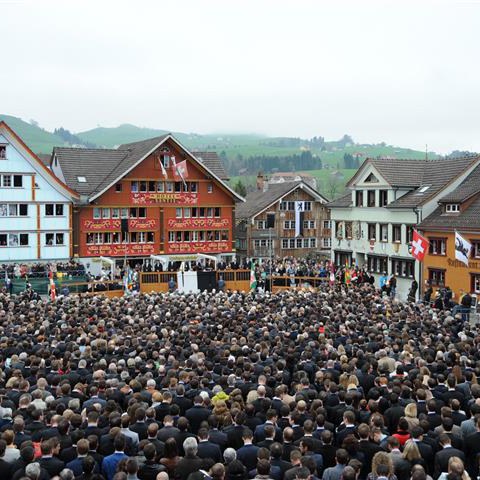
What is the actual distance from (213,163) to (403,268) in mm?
24930

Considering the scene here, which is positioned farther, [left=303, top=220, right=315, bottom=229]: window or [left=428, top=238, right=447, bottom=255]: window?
[left=303, top=220, right=315, bottom=229]: window

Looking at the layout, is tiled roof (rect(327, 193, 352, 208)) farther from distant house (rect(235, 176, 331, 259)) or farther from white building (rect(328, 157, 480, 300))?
distant house (rect(235, 176, 331, 259))

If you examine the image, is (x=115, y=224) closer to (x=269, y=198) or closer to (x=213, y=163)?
(x=213, y=163)

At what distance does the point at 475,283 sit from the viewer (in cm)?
3531

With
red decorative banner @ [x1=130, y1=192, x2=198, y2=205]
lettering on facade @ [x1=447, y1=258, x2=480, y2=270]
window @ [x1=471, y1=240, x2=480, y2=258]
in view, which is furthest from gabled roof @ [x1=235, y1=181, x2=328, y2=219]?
window @ [x1=471, y1=240, x2=480, y2=258]

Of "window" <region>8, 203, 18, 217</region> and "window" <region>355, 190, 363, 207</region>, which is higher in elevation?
"window" <region>355, 190, 363, 207</region>

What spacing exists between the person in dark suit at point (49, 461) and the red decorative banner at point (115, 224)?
41525mm

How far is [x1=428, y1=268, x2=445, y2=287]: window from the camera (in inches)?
1500

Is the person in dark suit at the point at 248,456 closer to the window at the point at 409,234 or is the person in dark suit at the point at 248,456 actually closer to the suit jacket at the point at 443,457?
the suit jacket at the point at 443,457

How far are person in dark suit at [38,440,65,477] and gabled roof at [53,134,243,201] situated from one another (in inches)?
1617

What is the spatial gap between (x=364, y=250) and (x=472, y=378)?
34152mm

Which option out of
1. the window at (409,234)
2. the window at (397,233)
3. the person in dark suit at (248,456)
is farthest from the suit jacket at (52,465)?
the window at (397,233)

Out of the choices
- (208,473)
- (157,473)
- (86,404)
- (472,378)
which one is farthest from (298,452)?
(472,378)

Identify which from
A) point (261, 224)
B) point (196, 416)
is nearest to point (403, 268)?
point (261, 224)
